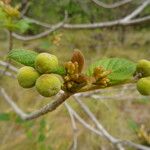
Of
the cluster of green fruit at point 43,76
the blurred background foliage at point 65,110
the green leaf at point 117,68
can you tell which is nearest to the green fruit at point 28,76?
the cluster of green fruit at point 43,76

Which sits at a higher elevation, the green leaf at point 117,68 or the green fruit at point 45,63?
the green fruit at point 45,63

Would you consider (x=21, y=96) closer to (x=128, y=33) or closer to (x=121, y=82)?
(x=128, y=33)

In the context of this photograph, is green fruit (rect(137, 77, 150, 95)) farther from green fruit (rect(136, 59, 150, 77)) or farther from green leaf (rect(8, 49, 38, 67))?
green leaf (rect(8, 49, 38, 67))

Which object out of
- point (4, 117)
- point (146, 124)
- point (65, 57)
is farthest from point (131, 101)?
point (4, 117)

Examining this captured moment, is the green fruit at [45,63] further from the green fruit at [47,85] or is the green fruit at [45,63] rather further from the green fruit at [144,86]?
the green fruit at [144,86]

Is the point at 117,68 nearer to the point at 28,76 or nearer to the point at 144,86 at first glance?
the point at 144,86
